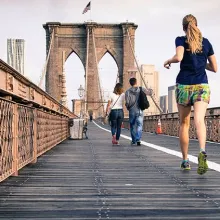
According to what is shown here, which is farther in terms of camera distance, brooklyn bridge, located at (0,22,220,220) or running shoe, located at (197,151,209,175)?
running shoe, located at (197,151,209,175)

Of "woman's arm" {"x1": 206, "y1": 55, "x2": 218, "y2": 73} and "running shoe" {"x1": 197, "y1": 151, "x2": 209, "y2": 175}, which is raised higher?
"woman's arm" {"x1": 206, "y1": 55, "x2": 218, "y2": 73}

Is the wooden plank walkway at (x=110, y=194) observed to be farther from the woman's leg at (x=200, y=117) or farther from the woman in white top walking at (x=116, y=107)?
the woman in white top walking at (x=116, y=107)

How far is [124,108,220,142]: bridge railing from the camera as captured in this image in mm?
14508

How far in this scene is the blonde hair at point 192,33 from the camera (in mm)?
5977

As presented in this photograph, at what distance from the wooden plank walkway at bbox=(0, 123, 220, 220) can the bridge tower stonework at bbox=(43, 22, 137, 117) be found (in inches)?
3194

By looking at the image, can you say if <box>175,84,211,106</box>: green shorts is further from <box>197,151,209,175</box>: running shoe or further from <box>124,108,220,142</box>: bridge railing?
<box>124,108,220,142</box>: bridge railing

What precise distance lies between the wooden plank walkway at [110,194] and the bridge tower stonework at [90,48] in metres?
81.1

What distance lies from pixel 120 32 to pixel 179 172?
279 feet

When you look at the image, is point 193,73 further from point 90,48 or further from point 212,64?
point 90,48

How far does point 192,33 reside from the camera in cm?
598

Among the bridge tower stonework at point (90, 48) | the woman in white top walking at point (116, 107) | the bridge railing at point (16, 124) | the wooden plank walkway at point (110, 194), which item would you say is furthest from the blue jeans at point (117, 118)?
the bridge tower stonework at point (90, 48)

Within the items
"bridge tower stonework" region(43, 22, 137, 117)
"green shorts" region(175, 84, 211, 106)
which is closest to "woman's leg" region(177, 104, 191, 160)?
"green shorts" region(175, 84, 211, 106)

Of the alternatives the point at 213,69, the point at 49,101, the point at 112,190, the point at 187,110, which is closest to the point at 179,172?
the point at 187,110

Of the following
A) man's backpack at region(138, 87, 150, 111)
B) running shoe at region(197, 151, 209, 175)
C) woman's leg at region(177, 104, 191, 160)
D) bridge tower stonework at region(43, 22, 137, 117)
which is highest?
bridge tower stonework at region(43, 22, 137, 117)
